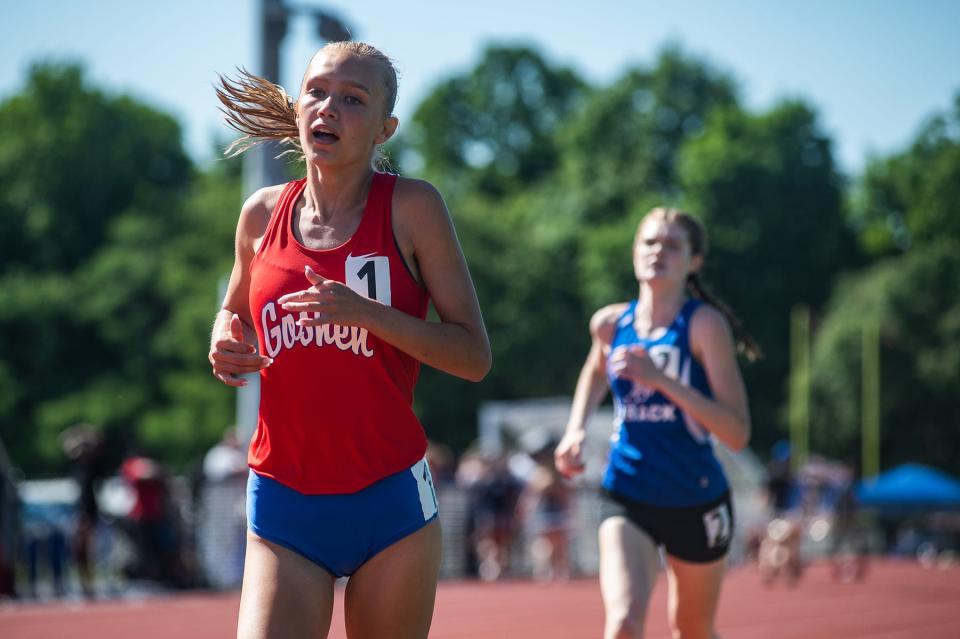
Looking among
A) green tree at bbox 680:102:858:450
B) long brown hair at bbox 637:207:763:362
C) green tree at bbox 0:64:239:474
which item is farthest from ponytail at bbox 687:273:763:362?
green tree at bbox 680:102:858:450

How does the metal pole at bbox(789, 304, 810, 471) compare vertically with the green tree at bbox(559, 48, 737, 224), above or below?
below

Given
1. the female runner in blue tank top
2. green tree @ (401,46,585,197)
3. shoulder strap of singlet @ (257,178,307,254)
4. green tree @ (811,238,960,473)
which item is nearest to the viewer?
shoulder strap of singlet @ (257,178,307,254)

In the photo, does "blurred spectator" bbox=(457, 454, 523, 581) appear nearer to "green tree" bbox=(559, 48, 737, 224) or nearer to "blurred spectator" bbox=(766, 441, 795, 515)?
"blurred spectator" bbox=(766, 441, 795, 515)

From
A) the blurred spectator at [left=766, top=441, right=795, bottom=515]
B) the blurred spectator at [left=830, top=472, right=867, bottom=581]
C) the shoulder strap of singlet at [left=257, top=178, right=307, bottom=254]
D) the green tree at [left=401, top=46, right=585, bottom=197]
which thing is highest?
the green tree at [left=401, top=46, right=585, bottom=197]

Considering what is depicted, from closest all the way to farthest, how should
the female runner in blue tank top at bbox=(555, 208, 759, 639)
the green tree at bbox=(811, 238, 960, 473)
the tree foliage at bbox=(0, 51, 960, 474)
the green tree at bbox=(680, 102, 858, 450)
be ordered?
1. the female runner in blue tank top at bbox=(555, 208, 759, 639)
2. the green tree at bbox=(811, 238, 960, 473)
3. the tree foliage at bbox=(0, 51, 960, 474)
4. the green tree at bbox=(680, 102, 858, 450)

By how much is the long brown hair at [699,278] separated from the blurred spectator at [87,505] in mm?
10735

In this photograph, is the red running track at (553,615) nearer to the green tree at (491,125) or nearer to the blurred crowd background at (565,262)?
the blurred crowd background at (565,262)

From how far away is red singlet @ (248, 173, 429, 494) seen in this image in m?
3.34

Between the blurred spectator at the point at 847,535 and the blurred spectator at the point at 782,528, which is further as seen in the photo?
the blurred spectator at the point at 847,535

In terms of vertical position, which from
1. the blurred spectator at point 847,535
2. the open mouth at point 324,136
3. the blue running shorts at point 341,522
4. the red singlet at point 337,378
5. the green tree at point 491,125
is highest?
the green tree at point 491,125

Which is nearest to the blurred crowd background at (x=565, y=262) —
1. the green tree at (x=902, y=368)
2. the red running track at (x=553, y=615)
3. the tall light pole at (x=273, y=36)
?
the green tree at (x=902, y=368)

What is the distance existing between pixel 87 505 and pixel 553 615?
556 cm

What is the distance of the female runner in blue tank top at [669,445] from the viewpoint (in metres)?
5.24

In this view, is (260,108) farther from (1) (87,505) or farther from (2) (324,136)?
(1) (87,505)
